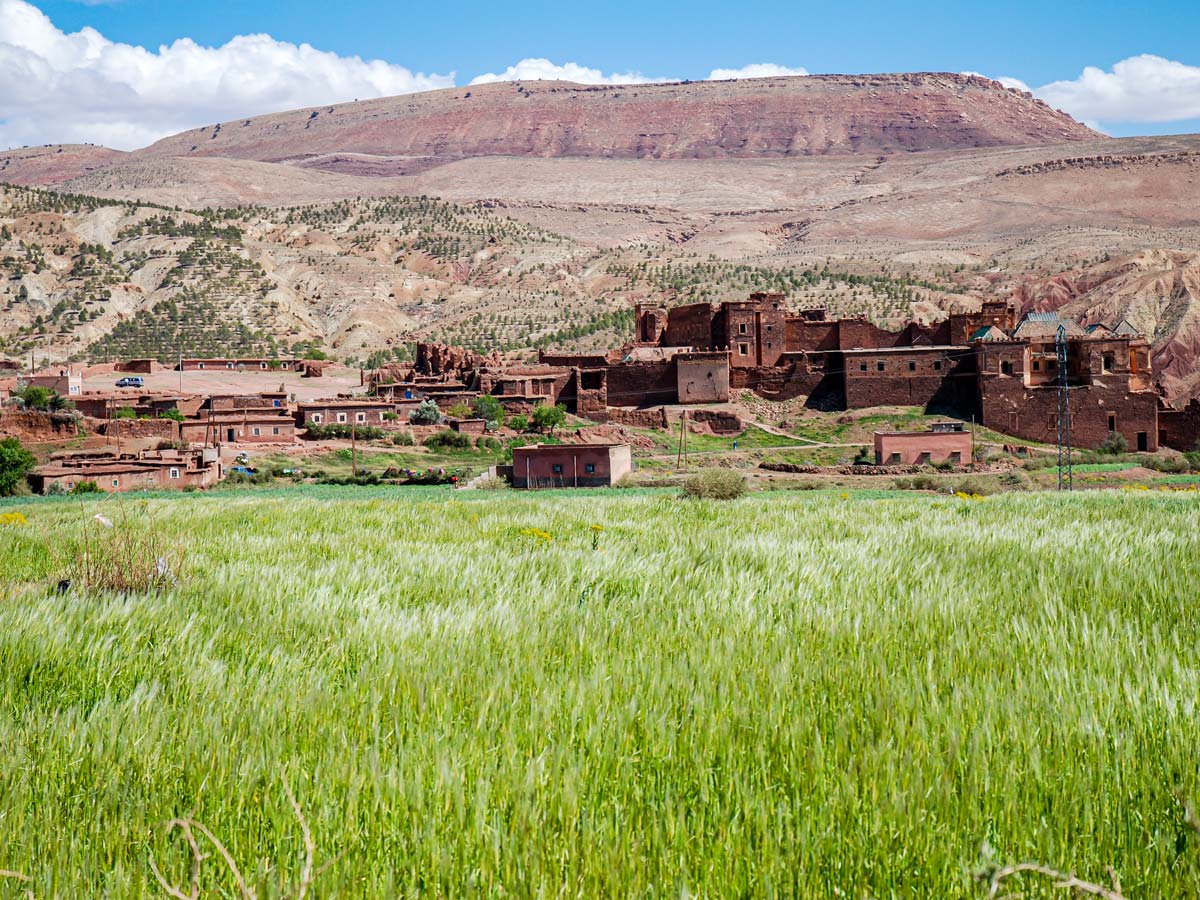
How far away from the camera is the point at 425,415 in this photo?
44.7m

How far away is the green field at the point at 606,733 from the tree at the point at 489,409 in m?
38.8

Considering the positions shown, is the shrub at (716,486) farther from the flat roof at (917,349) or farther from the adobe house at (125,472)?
the flat roof at (917,349)

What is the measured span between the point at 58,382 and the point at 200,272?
3870 centimetres

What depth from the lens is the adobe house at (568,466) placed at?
32062 millimetres

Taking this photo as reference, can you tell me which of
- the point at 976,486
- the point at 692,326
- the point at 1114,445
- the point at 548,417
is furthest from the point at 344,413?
the point at 1114,445

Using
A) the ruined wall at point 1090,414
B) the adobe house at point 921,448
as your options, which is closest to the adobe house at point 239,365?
the adobe house at point 921,448

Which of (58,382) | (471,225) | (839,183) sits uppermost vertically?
(839,183)

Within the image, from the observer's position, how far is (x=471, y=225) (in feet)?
358

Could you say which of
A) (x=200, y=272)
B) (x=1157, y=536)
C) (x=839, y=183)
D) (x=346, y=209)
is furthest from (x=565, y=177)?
(x=1157, y=536)

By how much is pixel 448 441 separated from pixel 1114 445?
27238 mm

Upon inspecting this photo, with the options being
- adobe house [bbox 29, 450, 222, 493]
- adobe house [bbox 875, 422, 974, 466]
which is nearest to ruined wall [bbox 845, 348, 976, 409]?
adobe house [bbox 875, 422, 974, 466]

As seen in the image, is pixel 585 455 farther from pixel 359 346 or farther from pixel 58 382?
pixel 359 346

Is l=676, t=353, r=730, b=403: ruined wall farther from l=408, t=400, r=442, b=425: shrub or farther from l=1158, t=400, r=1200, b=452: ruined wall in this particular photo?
l=1158, t=400, r=1200, b=452: ruined wall

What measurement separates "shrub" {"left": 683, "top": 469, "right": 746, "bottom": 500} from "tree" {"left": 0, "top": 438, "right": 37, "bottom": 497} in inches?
909
